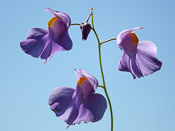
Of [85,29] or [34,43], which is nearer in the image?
[85,29]

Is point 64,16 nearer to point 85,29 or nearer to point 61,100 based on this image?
point 85,29

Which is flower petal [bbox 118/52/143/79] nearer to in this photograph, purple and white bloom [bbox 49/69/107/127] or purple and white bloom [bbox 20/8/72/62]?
purple and white bloom [bbox 49/69/107/127]

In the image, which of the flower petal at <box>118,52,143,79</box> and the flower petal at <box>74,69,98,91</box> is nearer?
the flower petal at <box>74,69,98,91</box>

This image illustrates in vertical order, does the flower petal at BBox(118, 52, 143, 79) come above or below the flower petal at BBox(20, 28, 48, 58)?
below

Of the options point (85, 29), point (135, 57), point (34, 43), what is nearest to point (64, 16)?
point (85, 29)

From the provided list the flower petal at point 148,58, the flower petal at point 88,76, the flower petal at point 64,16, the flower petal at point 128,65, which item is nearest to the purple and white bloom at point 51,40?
the flower petal at point 64,16

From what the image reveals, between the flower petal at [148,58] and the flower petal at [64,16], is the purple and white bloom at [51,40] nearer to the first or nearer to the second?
the flower petal at [64,16]

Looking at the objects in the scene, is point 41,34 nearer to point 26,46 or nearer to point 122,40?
point 26,46

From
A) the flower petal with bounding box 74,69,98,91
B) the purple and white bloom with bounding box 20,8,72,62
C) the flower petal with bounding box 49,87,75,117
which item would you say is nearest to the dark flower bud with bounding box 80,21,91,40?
the purple and white bloom with bounding box 20,8,72,62

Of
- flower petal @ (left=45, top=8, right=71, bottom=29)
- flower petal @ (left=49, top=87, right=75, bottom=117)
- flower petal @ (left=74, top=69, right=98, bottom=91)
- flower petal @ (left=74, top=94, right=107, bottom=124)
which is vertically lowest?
flower petal @ (left=74, top=94, right=107, bottom=124)
